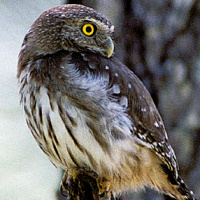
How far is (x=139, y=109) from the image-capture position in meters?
3.14

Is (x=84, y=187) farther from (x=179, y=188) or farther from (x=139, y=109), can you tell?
(x=179, y=188)

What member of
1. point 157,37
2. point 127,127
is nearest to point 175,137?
point 157,37

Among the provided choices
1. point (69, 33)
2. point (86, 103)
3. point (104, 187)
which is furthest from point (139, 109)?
point (69, 33)

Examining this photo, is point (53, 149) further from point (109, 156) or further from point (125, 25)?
point (125, 25)

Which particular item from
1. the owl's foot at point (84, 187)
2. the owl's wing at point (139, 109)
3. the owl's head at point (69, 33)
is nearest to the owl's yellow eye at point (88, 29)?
the owl's head at point (69, 33)

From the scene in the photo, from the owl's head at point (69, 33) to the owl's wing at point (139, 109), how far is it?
0.12 m

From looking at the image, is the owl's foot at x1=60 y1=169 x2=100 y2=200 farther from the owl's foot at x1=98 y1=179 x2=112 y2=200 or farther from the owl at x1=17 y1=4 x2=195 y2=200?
the owl's foot at x1=98 y1=179 x2=112 y2=200

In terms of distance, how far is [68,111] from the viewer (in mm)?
2740

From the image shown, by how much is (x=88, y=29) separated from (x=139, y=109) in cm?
75

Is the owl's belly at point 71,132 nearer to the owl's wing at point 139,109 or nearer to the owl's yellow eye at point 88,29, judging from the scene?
the owl's wing at point 139,109

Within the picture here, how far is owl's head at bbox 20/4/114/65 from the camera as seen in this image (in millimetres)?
2930

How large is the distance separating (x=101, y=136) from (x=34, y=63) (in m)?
0.73

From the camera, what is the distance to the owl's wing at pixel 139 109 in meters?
3.02

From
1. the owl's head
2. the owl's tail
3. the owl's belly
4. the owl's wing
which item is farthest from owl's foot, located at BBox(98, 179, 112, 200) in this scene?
the owl's head
